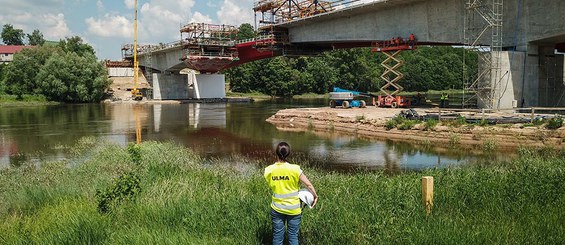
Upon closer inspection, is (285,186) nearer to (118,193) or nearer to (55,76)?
(118,193)

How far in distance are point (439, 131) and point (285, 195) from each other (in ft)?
70.5

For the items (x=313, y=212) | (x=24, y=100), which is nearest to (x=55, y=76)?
(x=24, y=100)

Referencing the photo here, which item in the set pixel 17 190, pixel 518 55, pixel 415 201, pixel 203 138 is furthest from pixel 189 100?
pixel 415 201

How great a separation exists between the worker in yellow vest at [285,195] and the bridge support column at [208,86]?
3022 inches

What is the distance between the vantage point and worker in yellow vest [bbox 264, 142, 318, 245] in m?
7.03

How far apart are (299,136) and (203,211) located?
22.4 metres

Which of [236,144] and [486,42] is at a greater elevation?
[486,42]

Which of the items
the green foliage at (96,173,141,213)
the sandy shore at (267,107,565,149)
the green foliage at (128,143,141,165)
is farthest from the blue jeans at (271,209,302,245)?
the sandy shore at (267,107,565,149)

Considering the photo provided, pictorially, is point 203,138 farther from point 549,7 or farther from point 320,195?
point 549,7

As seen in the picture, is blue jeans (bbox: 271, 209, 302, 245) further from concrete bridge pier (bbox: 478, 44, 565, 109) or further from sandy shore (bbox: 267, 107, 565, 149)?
concrete bridge pier (bbox: 478, 44, 565, 109)

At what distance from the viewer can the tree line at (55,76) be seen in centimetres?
7425

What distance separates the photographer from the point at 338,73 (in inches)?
A: 4247

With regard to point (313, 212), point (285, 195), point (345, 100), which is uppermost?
point (345, 100)

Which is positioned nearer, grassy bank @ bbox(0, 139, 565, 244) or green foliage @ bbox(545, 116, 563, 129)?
grassy bank @ bbox(0, 139, 565, 244)
